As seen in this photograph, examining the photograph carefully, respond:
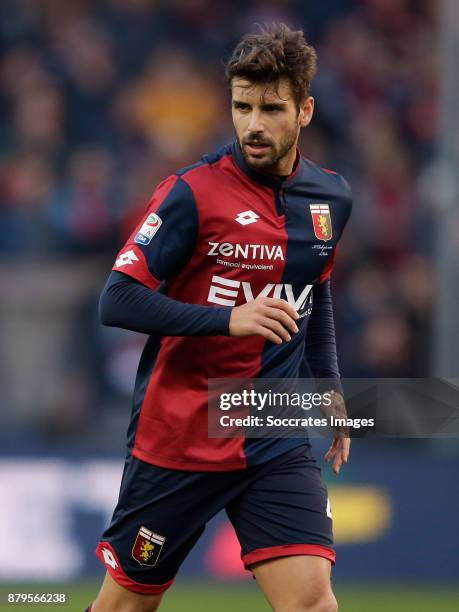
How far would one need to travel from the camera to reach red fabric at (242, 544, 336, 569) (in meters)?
Answer: 4.50

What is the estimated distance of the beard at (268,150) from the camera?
A: 457cm

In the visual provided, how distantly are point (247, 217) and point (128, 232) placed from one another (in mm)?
4308

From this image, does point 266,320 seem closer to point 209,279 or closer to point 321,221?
point 209,279

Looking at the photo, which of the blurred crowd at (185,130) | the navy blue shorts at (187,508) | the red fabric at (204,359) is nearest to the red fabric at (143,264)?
the red fabric at (204,359)

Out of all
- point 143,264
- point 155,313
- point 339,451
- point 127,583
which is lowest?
point 127,583

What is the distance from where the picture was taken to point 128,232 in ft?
29.1

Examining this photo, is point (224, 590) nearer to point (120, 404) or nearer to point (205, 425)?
point (120, 404)

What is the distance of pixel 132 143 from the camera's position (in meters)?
9.86

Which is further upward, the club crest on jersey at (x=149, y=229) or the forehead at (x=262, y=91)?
the forehead at (x=262, y=91)

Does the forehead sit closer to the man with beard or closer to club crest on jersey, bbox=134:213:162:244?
the man with beard

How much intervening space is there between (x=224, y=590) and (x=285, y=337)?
4133mm

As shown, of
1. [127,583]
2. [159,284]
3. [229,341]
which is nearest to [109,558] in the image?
[127,583]

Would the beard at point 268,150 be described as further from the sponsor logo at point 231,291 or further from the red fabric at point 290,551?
the red fabric at point 290,551

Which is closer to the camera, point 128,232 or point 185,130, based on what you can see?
point 128,232
